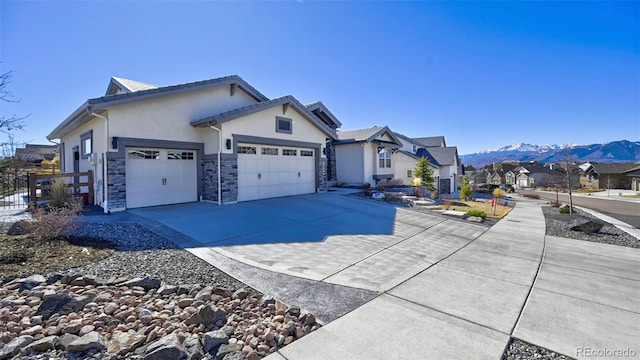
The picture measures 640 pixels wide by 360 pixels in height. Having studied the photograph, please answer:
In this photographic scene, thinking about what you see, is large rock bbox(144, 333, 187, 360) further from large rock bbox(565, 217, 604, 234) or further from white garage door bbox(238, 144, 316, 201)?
large rock bbox(565, 217, 604, 234)

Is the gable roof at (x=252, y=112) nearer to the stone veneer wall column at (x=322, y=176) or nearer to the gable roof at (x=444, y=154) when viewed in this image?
the stone veneer wall column at (x=322, y=176)

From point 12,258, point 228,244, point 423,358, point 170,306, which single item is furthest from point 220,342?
point 12,258

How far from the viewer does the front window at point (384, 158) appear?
2122cm

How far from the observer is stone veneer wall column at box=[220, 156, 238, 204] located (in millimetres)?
11898

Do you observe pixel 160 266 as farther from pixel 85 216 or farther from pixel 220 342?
pixel 85 216

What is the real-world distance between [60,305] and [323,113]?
1802cm

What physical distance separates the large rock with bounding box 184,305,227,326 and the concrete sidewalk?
0.96m

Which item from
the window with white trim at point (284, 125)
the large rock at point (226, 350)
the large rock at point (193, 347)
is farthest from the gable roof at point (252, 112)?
the large rock at point (226, 350)

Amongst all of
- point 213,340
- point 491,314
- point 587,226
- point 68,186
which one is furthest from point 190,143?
point 587,226

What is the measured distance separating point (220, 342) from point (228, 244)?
3976 mm

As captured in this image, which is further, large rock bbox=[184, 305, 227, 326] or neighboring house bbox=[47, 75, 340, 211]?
neighboring house bbox=[47, 75, 340, 211]

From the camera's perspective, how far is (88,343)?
2.78 m

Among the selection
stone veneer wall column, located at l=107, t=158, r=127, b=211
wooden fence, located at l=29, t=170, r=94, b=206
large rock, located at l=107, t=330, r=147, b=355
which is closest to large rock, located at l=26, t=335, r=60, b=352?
large rock, located at l=107, t=330, r=147, b=355

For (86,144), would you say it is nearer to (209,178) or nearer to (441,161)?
(209,178)
